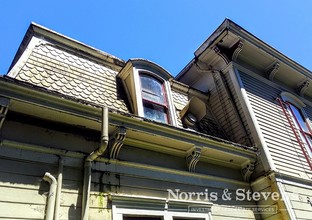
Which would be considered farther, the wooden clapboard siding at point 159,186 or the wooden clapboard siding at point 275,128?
the wooden clapboard siding at point 275,128

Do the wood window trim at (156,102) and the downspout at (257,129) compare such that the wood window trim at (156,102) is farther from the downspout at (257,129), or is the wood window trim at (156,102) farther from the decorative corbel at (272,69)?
the decorative corbel at (272,69)

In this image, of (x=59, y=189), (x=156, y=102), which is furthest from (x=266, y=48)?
(x=59, y=189)

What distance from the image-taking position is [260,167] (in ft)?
21.0

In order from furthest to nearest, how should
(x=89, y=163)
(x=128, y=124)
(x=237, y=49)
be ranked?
(x=237, y=49) → (x=128, y=124) → (x=89, y=163)

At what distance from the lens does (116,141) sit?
4.56 meters

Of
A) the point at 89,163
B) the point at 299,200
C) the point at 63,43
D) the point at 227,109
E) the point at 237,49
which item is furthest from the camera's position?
the point at 237,49

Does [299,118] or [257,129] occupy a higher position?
[299,118]

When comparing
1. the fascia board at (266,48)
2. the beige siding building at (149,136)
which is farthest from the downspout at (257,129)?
the fascia board at (266,48)

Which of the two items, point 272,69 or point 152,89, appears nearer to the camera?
point 152,89

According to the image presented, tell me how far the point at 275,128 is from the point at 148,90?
12.3 ft

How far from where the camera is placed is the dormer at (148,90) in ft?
19.5

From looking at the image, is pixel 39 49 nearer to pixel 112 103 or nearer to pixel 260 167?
pixel 112 103

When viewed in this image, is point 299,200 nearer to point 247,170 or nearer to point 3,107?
point 247,170

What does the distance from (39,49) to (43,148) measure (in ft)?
8.02
